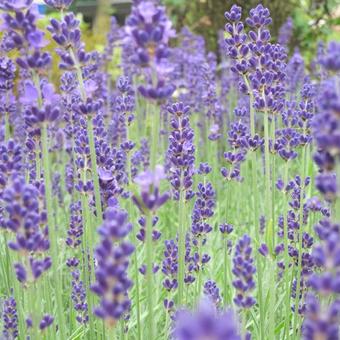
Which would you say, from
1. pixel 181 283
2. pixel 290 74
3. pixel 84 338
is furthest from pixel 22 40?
pixel 290 74

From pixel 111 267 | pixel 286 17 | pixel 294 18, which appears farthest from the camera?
pixel 294 18

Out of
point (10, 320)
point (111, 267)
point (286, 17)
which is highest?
point (286, 17)

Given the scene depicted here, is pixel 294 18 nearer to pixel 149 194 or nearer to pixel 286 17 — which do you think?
pixel 286 17

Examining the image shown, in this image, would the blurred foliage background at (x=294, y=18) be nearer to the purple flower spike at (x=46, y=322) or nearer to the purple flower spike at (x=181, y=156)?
the purple flower spike at (x=181, y=156)

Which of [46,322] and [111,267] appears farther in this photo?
[46,322]

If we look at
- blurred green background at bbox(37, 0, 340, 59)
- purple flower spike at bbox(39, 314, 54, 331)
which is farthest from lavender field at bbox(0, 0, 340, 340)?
blurred green background at bbox(37, 0, 340, 59)

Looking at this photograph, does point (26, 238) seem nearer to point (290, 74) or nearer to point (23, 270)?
point (23, 270)

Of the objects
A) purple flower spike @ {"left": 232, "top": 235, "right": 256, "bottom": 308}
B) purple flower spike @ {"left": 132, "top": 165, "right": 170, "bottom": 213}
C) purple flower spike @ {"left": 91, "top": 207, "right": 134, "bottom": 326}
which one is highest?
purple flower spike @ {"left": 132, "top": 165, "right": 170, "bottom": 213}

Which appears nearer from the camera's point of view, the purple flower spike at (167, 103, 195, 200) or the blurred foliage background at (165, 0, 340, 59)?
the purple flower spike at (167, 103, 195, 200)

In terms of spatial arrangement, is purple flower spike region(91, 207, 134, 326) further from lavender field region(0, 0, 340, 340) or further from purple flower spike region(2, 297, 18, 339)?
purple flower spike region(2, 297, 18, 339)

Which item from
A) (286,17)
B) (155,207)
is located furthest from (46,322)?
(286,17)

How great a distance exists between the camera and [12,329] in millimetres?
2887

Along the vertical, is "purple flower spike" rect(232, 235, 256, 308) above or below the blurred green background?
below

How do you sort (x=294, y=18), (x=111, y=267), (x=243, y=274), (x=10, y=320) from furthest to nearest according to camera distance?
(x=294, y=18)
(x=10, y=320)
(x=243, y=274)
(x=111, y=267)
